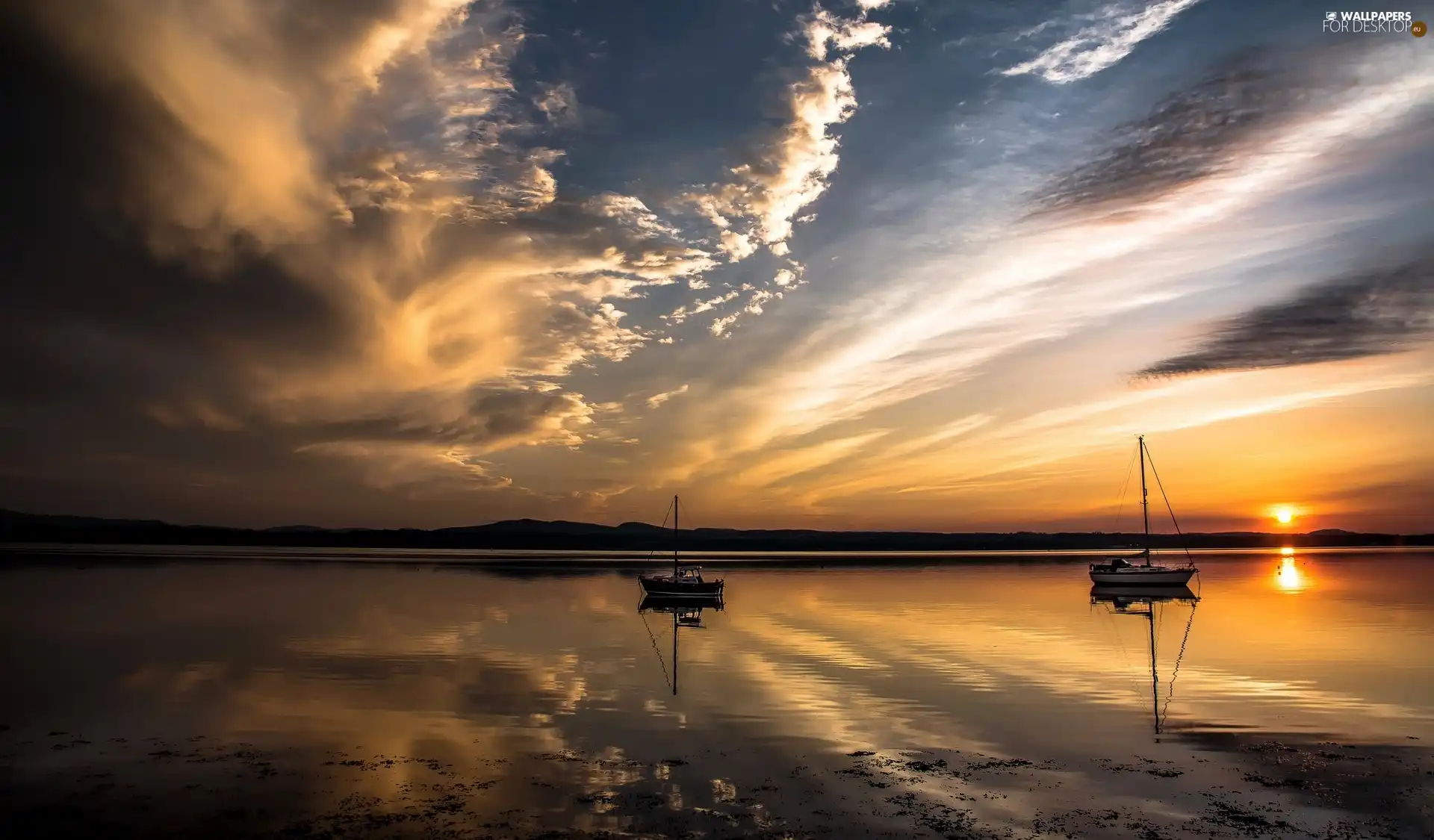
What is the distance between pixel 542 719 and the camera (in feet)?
86.4

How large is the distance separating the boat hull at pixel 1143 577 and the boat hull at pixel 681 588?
41469 millimetres

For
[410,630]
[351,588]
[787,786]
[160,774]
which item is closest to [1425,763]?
[787,786]

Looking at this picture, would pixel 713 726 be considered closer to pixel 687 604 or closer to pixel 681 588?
pixel 687 604

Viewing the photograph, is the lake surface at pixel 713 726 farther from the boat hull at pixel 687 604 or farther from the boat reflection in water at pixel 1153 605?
the boat hull at pixel 687 604

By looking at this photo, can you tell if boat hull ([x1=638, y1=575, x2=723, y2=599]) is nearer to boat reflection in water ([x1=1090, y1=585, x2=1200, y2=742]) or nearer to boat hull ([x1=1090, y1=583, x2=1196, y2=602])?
boat reflection in water ([x1=1090, y1=585, x2=1200, y2=742])

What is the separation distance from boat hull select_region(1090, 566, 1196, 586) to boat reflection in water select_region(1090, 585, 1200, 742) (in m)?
0.48

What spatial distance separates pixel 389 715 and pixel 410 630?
2471 centimetres

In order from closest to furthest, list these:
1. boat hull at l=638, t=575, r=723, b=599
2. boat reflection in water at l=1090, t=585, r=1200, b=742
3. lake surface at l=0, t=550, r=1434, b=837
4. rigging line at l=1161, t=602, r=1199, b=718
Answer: lake surface at l=0, t=550, r=1434, b=837
rigging line at l=1161, t=602, r=1199, b=718
boat reflection in water at l=1090, t=585, r=1200, b=742
boat hull at l=638, t=575, r=723, b=599

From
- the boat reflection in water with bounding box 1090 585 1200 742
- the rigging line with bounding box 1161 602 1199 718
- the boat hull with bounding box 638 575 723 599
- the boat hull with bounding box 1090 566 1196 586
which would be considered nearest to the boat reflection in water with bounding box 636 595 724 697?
the boat hull with bounding box 638 575 723 599

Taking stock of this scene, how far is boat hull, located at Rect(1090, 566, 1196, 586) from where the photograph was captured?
8856 cm

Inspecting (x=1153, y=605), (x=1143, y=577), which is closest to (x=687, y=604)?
(x=1153, y=605)

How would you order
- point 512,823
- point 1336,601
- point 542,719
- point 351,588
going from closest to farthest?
1. point 512,823
2. point 542,719
3. point 1336,601
4. point 351,588

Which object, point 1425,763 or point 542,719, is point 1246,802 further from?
point 542,719

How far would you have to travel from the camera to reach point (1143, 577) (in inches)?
3492
